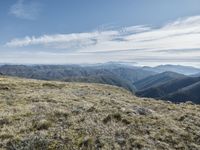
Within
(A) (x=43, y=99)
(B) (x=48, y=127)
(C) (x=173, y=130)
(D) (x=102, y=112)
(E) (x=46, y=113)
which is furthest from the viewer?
(A) (x=43, y=99)

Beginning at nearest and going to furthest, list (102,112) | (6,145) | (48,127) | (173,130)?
(6,145), (48,127), (173,130), (102,112)

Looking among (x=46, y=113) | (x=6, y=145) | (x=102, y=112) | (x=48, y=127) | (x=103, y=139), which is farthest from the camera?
(x=102, y=112)

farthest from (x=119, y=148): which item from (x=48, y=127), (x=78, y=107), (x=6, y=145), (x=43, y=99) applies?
(x=43, y=99)

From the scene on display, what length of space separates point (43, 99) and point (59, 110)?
6.65 metres

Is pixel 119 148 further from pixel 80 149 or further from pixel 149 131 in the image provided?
pixel 149 131

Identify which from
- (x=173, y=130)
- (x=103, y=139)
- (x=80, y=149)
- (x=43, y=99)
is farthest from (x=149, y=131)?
(x=43, y=99)

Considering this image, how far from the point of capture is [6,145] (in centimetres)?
1652

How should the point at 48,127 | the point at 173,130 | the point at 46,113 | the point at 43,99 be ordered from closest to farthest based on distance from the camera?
A: 1. the point at 48,127
2. the point at 173,130
3. the point at 46,113
4. the point at 43,99

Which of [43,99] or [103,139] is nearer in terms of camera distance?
[103,139]

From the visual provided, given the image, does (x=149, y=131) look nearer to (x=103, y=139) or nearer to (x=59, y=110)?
(x=103, y=139)

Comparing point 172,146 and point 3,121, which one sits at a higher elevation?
point 3,121

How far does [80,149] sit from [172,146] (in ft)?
20.4

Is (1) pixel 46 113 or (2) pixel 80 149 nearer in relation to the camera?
(2) pixel 80 149

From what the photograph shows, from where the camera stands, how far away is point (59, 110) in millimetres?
24359
